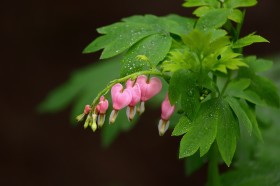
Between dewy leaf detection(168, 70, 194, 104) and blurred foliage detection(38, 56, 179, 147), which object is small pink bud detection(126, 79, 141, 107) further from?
blurred foliage detection(38, 56, 179, 147)

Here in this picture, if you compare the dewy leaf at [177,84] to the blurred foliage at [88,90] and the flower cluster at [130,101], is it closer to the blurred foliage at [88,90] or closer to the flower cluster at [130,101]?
the flower cluster at [130,101]

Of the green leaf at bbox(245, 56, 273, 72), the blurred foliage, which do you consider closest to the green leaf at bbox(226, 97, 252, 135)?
the green leaf at bbox(245, 56, 273, 72)

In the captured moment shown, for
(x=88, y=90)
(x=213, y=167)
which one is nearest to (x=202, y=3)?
(x=213, y=167)

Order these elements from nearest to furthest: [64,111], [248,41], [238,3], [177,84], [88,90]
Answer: [177,84], [248,41], [238,3], [88,90], [64,111]

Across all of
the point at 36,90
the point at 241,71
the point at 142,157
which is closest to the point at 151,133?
the point at 142,157

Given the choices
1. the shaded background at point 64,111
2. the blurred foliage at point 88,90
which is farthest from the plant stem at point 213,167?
the shaded background at point 64,111

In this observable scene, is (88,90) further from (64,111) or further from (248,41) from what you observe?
(64,111)
